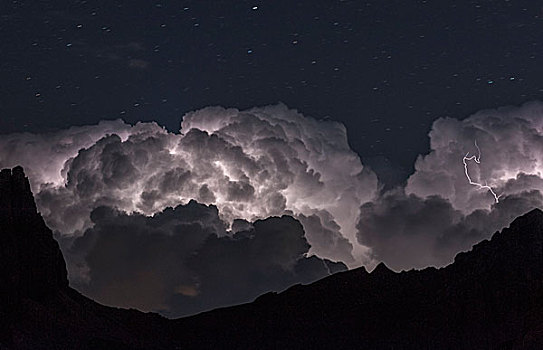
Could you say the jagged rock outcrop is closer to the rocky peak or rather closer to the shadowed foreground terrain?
the shadowed foreground terrain

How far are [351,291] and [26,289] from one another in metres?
50.1

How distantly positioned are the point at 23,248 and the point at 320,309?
4728 cm

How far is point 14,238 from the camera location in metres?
103

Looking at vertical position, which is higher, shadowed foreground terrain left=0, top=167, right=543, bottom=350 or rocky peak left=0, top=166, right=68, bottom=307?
rocky peak left=0, top=166, right=68, bottom=307

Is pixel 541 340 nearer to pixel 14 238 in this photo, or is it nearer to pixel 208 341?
pixel 208 341

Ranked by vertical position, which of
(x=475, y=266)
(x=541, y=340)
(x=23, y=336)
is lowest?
(x=541, y=340)

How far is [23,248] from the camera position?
343ft

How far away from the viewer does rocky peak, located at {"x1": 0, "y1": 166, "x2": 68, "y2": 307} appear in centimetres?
9975

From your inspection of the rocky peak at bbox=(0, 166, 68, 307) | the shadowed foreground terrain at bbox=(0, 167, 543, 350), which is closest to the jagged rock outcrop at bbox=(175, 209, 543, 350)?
the shadowed foreground terrain at bbox=(0, 167, 543, 350)

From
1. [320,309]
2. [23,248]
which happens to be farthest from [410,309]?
[23,248]

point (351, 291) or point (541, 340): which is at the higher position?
point (351, 291)

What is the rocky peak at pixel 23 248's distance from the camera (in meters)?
99.8

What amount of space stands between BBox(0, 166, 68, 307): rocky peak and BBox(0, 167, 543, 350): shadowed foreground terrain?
0.49 feet

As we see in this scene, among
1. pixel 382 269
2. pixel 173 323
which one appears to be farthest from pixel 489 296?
pixel 173 323
